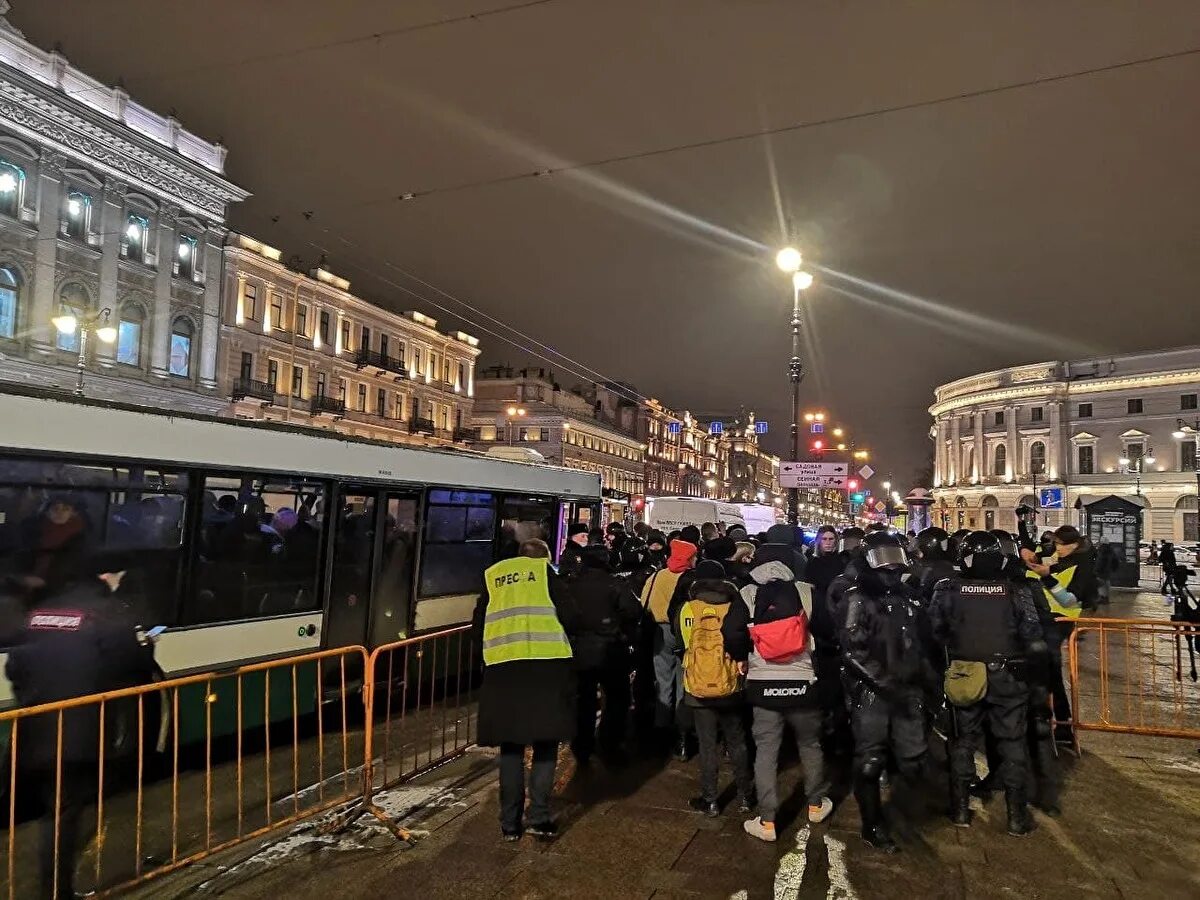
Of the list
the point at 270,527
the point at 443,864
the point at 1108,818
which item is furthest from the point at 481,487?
the point at 1108,818

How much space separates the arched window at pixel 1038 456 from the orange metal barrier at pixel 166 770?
84585 millimetres

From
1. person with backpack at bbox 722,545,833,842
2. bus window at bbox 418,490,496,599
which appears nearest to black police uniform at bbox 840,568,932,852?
person with backpack at bbox 722,545,833,842

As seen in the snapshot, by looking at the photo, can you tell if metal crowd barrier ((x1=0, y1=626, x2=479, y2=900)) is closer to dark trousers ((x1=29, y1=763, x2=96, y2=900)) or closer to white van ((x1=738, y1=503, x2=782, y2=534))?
dark trousers ((x1=29, y1=763, x2=96, y2=900))

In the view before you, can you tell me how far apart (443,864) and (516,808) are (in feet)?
1.81

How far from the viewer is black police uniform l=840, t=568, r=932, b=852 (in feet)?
16.9

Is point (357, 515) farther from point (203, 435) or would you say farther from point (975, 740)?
point (975, 740)

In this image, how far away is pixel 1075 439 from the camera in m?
78.3

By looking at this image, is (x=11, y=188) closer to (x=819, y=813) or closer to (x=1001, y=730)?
(x=819, y=813)

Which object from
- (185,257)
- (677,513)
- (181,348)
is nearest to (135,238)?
(185,257)

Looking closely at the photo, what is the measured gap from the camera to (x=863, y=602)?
17.2 ft

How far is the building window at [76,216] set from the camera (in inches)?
1276

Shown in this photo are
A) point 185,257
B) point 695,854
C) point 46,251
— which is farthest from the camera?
point 185,257

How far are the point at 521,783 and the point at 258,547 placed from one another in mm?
3583

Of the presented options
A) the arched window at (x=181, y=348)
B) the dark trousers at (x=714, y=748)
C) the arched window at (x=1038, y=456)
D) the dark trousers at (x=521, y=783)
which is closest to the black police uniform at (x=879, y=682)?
the dark trousers at (x=714, y=748)
